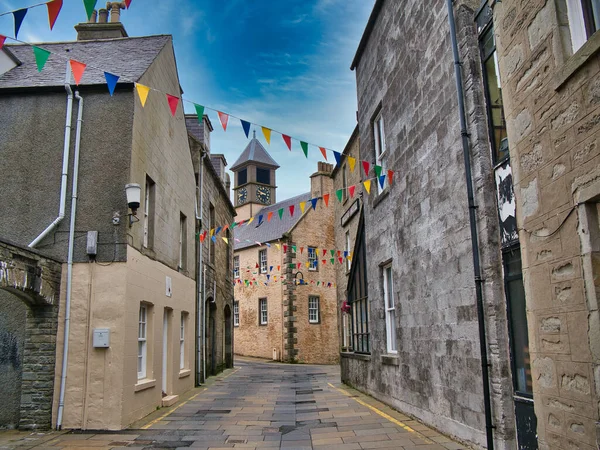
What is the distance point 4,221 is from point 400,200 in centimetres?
663

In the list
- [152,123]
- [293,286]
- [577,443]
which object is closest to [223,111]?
[152,123]

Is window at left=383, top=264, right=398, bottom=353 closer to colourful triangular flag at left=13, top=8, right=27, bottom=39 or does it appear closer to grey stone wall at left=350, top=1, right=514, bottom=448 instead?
grey stone wall at left=350, top=1, right=514, bottom=448

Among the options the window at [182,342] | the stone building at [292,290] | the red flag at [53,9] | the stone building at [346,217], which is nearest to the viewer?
the red flag at [53,9]

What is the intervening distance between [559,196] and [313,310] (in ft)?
88.0

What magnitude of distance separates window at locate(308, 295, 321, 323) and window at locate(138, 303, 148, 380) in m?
20.3

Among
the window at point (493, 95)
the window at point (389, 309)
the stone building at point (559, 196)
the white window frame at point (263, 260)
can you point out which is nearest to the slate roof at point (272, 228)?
the white window frame at point (263, 260)

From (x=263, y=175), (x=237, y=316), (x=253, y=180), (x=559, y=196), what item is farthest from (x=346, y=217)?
(x=263, y=175)

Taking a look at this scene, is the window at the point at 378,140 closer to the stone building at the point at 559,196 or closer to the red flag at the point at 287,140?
the red flag at the point at 287,140

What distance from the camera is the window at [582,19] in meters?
3.80

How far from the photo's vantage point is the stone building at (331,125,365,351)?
16.4 metres

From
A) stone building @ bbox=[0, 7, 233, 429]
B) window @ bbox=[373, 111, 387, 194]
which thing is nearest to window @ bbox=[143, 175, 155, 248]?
stone building @ bbox=[0, 7, 233, 429]

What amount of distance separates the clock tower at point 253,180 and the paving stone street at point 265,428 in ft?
112

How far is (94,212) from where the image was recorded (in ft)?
28.8

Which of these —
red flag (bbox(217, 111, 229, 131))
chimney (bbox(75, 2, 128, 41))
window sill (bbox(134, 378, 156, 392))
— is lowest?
window sill (bbox(134, 378, 156, 392))
